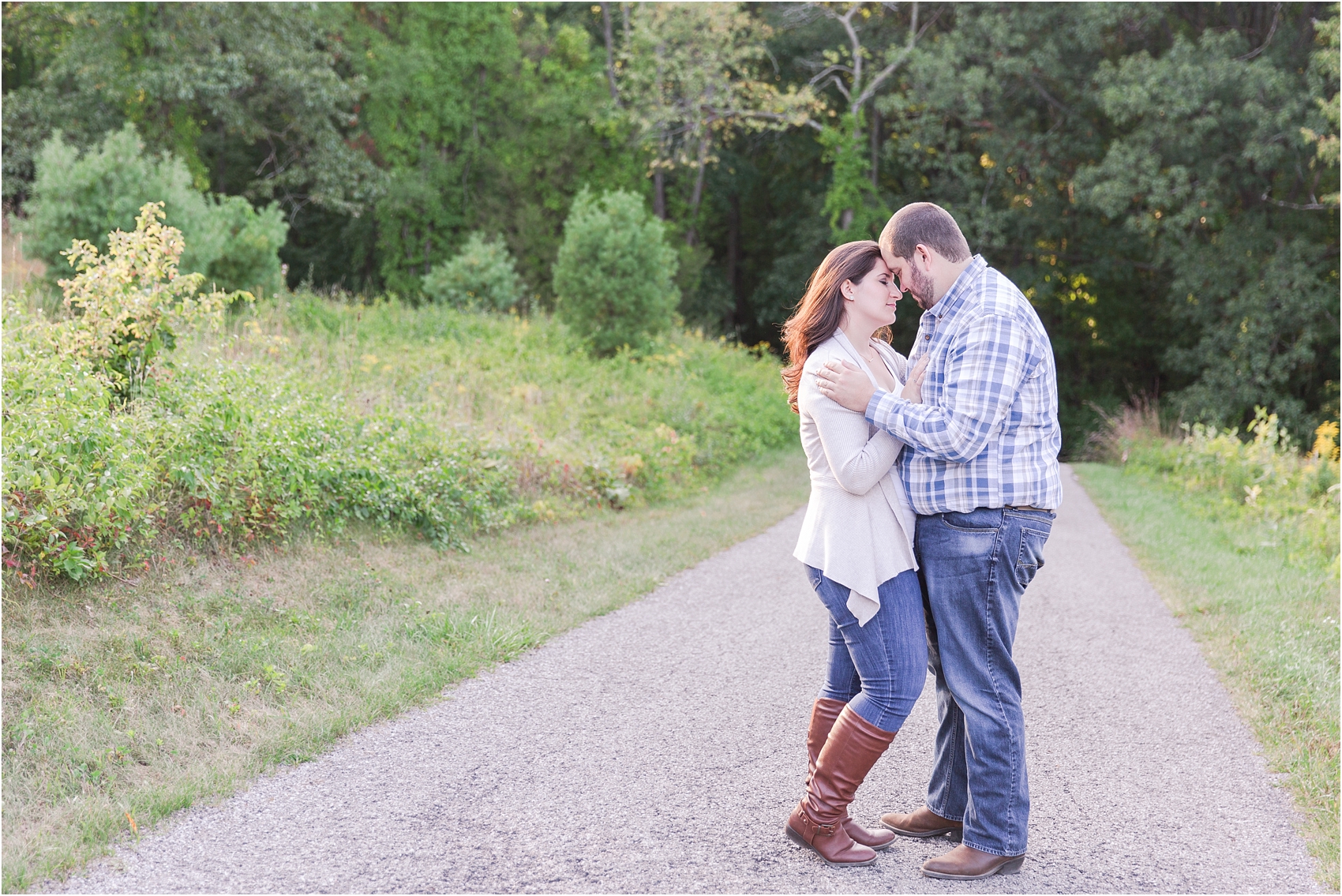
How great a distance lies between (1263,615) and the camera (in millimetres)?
6031

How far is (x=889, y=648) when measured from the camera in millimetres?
3109

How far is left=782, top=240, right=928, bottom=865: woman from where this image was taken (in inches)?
121

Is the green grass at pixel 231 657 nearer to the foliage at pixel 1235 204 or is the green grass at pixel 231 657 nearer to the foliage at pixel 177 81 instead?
the foliage at pixel 177 81

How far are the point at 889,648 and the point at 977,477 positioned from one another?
0.61m

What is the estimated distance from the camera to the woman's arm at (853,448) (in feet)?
9.96

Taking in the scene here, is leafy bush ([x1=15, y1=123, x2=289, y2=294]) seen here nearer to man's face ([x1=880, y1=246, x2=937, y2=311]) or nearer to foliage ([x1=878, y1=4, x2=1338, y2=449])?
man's face ([x1=880, y1=246, x2=937, y2=311])

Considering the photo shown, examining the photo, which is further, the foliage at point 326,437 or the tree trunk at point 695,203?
the tree trunk at point 695,203

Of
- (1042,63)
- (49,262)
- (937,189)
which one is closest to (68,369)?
(49,262)

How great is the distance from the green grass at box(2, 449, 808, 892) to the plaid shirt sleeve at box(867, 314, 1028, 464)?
2622 mm

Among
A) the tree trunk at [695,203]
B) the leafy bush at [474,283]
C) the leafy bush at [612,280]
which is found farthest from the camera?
the tree trunk at [695,203]

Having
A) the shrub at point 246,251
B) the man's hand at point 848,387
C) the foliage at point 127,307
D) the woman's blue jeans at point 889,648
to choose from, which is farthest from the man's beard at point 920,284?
the shrub at point 246,251

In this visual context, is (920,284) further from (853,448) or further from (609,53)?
(609,53)

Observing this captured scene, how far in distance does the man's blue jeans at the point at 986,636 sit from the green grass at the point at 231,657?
246 cm

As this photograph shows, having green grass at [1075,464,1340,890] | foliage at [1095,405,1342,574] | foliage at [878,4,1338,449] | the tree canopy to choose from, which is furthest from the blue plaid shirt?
foliage at [878,4,1338,449]
